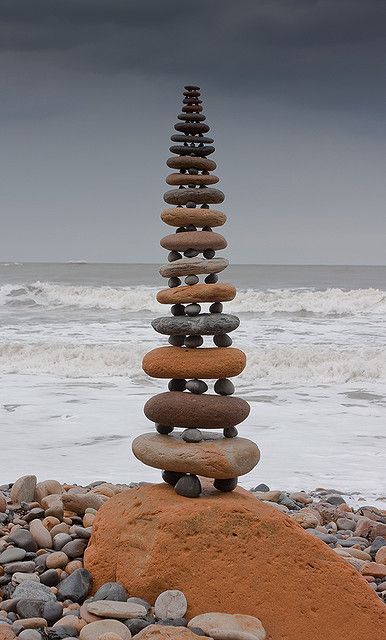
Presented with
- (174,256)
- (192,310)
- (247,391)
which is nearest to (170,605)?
(192,310)

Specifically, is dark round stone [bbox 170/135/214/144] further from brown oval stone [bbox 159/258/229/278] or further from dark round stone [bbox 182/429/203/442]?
dark round stone [bbox 182/429/203/442]

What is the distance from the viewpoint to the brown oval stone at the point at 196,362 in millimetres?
5004

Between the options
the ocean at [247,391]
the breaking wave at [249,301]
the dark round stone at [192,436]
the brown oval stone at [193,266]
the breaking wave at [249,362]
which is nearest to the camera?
the dark round stone at [192,436]

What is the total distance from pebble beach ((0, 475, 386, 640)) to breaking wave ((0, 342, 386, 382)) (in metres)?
9.22

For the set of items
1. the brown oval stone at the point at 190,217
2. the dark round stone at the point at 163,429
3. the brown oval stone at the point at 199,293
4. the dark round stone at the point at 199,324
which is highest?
the brown oval stone at the point at 190,217

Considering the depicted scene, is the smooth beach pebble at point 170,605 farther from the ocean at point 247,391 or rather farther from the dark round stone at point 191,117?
the ocean at point 247,391

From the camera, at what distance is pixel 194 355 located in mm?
5043

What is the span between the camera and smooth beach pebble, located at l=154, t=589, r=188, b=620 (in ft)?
14.5

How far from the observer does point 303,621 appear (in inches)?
180

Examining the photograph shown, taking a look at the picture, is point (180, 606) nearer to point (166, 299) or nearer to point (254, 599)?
point (254, 599)

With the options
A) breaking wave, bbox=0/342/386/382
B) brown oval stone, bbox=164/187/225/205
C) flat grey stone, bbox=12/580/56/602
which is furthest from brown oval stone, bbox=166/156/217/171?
breaking wave, bbox=0/342/386/382

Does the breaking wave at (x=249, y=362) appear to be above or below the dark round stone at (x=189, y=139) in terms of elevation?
below

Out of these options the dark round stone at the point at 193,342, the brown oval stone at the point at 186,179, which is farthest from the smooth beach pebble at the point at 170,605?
the brown oval stone at the point at 186,179

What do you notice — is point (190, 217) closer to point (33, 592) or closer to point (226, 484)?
point (226, 484)
